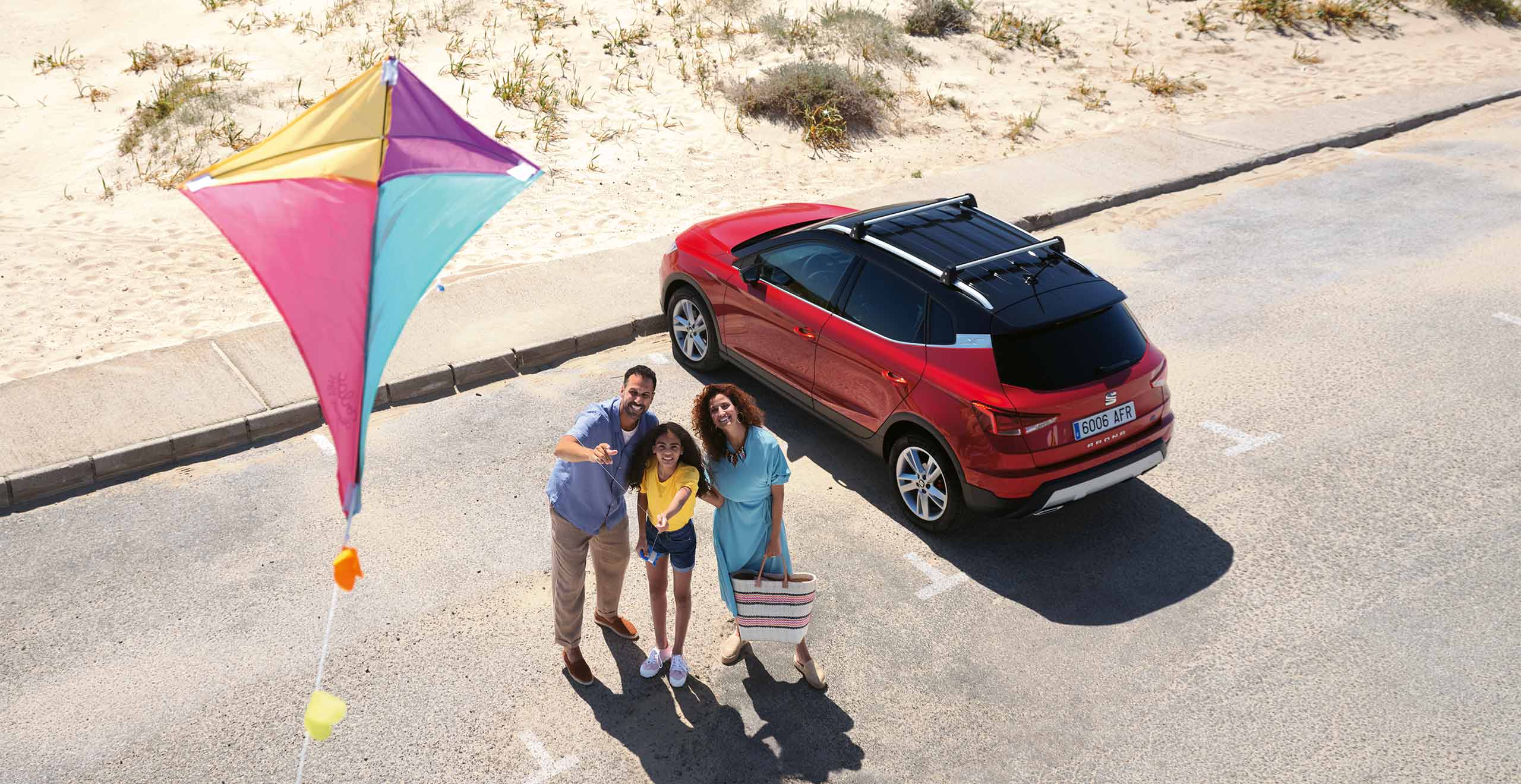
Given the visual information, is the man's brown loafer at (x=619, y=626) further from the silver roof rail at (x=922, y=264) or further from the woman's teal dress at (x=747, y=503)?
the silver roof rail at (x=922, y=264)

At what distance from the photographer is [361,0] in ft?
52.7

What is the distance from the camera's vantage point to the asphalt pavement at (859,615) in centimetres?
548

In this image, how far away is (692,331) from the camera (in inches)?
353

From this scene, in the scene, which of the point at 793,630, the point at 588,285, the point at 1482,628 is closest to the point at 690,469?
the point at 793,630

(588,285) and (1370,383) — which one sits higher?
(588,285)

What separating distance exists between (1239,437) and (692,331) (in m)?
4.20

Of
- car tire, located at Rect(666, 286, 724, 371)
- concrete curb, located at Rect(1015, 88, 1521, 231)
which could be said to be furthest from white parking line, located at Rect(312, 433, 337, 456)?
concrete curb, located at Rect(1015, 88, 1521, 231)

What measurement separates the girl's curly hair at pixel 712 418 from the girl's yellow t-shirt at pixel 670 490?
6.1 inches

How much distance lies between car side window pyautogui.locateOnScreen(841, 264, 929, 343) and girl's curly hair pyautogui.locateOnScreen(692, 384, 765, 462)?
2006mm

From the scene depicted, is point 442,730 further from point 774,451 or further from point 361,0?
point 361,0

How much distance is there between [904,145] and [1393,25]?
10.5 metres

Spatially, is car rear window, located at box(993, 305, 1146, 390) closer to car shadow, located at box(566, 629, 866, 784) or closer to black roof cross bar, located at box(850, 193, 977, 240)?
black roof cross bar, located at box(850, 193, 977, 240)

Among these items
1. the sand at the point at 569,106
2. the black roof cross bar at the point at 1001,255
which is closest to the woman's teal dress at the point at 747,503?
the black roof cross bar at the point at 1001,255

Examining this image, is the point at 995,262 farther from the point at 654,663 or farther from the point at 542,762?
the point at 542,762
